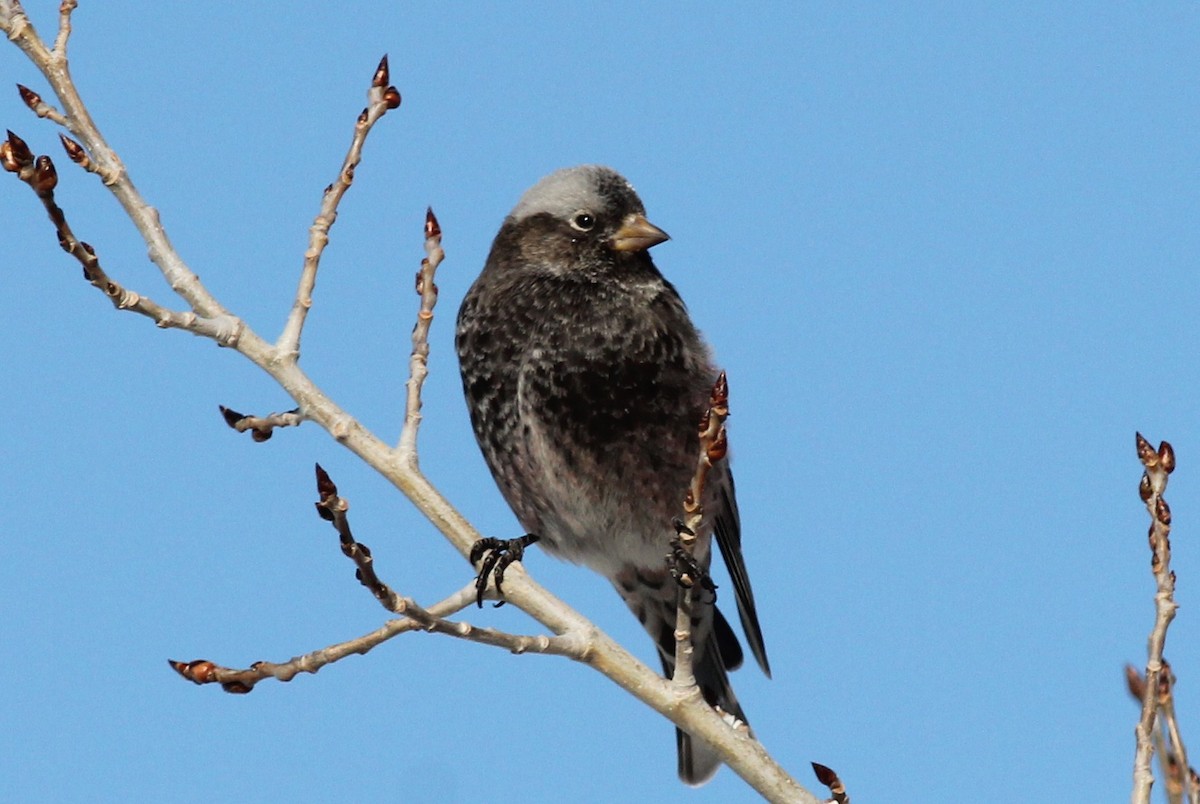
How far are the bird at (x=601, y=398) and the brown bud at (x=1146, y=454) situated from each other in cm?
210

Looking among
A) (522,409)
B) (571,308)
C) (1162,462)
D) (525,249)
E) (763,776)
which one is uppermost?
(525,249)

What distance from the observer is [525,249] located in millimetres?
7016

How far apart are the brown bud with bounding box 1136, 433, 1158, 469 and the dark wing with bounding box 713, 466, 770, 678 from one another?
108 inches

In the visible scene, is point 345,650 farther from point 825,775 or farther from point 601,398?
point 601,398

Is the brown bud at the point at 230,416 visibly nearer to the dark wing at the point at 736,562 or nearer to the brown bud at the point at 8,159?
the brown bud at the point at 8,159

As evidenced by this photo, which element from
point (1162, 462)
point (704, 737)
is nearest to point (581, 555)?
point (704, 737)

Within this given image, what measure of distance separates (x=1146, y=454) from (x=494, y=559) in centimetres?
240

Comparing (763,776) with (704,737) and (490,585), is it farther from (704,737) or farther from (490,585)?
(490,585)

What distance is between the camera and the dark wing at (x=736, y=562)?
693 cm

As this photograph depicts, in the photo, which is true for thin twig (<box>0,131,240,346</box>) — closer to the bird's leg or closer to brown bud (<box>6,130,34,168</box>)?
brown bud (<box>6,130,34,168</box>)

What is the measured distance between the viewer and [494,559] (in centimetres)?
570

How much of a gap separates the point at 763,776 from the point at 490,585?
A: 124 centimetres

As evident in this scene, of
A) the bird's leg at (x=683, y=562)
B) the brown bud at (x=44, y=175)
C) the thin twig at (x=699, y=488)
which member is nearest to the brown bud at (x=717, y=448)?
the thin twig at (x=699, y=488)

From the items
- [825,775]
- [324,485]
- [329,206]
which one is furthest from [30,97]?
[825,775]
